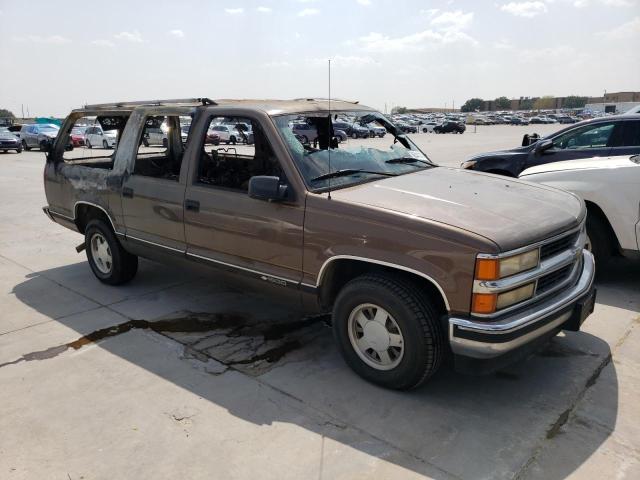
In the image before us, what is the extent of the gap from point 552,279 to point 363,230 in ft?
4.16

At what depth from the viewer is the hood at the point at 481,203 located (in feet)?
10.1

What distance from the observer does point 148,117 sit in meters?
4.98

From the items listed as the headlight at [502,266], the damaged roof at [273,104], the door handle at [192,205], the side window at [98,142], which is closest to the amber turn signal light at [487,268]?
the headlight at [502,266]

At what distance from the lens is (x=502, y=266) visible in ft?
9.55

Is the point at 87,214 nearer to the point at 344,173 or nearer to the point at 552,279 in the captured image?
the point at 344,173

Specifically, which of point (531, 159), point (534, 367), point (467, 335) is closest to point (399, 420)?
point (467, 335)

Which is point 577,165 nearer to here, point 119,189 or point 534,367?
point 534,367

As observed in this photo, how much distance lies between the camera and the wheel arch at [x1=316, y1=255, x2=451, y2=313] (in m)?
3.15

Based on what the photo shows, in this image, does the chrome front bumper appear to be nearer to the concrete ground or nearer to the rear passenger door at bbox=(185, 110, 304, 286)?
the concrete ground

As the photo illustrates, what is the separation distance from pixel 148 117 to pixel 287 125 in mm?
1769

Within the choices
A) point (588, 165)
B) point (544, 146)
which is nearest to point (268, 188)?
point (588, 165)

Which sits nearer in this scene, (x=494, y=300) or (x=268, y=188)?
(x=494, y=300)

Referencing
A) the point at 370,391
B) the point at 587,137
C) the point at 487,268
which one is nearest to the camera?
the point at 487,268

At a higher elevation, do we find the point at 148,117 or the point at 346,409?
the point at 148,117
